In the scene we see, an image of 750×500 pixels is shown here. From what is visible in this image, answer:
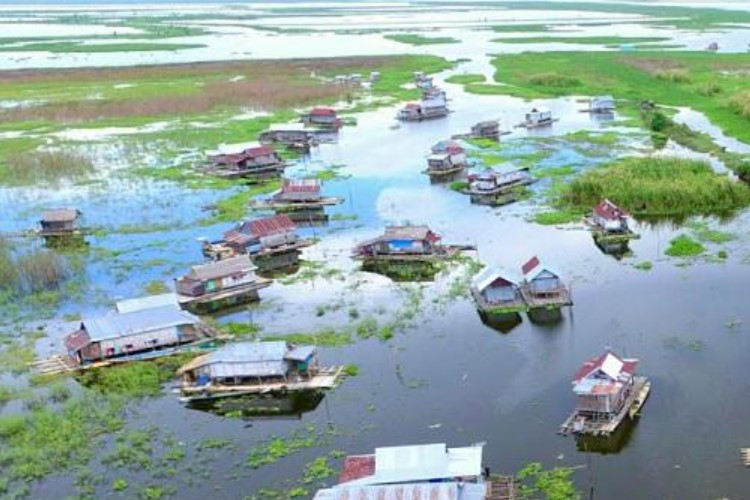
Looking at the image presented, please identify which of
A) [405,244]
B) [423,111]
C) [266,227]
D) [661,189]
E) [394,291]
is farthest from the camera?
[423,111]

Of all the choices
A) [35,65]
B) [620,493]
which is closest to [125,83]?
[35,65]

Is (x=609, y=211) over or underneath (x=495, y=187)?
over

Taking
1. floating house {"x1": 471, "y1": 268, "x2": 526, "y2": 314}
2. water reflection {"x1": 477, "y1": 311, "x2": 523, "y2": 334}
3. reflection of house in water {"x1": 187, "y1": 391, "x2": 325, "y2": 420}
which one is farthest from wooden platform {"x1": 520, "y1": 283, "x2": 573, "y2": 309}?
reflection of house in water {"x1": 187, "y1": 391, "x2": 325, "y2": 420}

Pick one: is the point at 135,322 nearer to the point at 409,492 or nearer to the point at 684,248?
the point at 409,492

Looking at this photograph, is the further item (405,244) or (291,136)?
(291,136)

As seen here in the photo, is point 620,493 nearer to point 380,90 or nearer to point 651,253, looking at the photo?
point 651,253

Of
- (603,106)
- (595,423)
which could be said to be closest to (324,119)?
(603,106)

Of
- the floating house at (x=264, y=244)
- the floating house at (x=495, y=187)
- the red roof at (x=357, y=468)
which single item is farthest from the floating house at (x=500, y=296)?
the floating house at (x=495, y=187)
